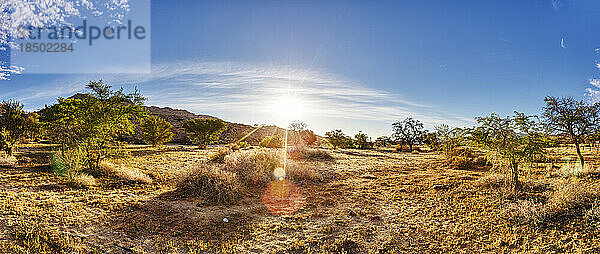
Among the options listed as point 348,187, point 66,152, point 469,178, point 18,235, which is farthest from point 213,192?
point 469,178

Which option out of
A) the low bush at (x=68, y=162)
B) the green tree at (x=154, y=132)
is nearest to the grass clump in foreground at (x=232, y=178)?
the low bush at (x=68, y=162)

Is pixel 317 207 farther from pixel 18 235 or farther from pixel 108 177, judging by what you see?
pixel 108 177

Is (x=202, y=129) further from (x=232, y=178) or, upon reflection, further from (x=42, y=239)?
(x=42, y=239)

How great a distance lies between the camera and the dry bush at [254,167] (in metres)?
13.4

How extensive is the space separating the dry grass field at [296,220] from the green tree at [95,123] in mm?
1875

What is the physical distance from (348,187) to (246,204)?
18.1 ft

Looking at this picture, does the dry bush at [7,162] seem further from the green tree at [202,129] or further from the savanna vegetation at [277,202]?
the green tree at [202,129]

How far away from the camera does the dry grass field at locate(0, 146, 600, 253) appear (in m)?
6.55

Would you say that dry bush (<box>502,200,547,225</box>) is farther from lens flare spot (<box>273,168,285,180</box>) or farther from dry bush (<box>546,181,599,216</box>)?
lens flare spot (<box>273,168,285,180</box>)

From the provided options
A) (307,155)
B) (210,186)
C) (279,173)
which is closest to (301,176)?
(279,173)

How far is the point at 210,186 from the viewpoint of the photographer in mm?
10984

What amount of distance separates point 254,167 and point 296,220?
622 cm

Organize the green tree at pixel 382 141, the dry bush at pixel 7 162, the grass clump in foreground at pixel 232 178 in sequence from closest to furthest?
the grass clump in foreground at pixel 232 178 < the dry bush at pixel 7 162 < the green tree at pixel 382 141

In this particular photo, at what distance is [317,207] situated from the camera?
33.6ft
